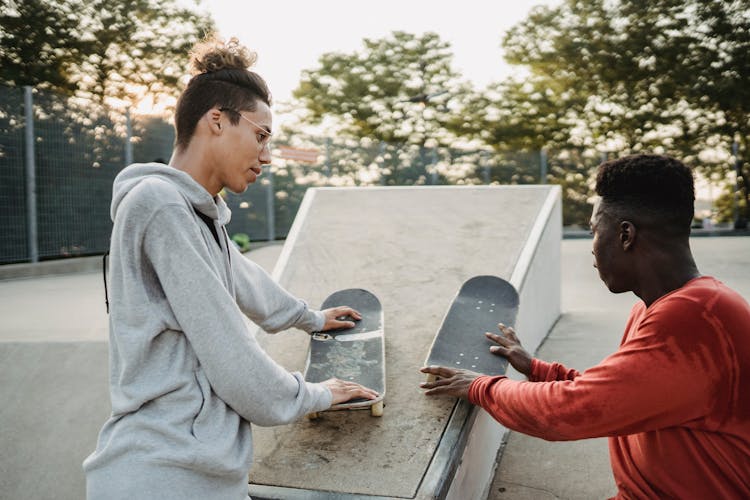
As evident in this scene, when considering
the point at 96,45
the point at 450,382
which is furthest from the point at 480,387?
the point at 96,45

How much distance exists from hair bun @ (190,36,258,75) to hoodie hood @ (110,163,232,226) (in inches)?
16.4

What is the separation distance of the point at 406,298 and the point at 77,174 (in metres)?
10.1

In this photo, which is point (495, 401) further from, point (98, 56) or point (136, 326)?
point (98, 56)

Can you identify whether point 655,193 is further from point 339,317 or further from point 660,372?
point 339,317

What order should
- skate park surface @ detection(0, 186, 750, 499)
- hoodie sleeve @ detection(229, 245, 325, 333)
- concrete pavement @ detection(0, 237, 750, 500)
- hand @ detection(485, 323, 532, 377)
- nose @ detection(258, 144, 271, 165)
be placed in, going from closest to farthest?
nose @ detection(258, 144, 271, 165) < hoodie sleeve @ detection(229, 245, 325, 333) < hand @ detection(485, 323, 532, 377) < skate park surface @ detection(0, 186, 750, 499) < concrete pavement @ detection(0, 237, 750, 500)

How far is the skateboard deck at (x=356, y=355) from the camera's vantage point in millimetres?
2676

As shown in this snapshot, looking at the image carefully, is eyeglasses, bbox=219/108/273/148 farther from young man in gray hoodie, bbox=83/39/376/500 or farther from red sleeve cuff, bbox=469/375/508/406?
red sleeve cuff, bbox=469/375/508/406

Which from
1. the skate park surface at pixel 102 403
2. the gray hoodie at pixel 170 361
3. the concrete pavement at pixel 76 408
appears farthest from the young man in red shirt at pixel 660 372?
the concrete pavement at pixel 76 408

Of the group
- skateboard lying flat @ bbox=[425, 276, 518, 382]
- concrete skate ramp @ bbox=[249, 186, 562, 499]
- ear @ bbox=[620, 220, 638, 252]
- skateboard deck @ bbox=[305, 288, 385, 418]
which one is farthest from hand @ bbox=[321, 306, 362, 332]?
ear @ bbox=[620, 220, 638, 252]

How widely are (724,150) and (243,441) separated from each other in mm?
24466

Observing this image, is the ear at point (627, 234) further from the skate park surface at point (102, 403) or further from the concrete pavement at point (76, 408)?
the concrete pavement at point (76, 408)

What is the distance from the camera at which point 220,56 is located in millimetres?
1867

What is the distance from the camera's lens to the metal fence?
10.2 metres

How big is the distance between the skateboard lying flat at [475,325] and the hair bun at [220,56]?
Answer: 167 centimetres
